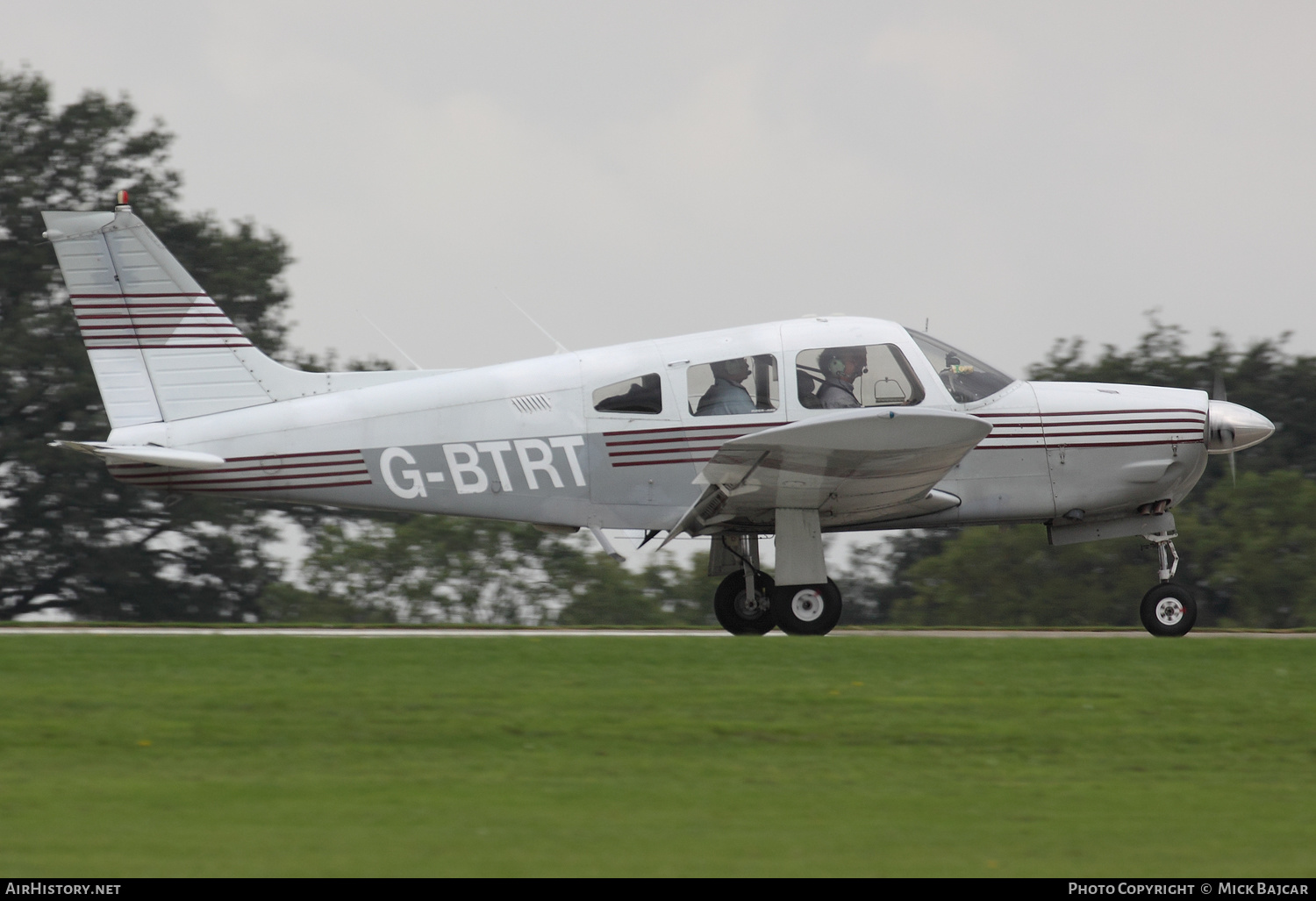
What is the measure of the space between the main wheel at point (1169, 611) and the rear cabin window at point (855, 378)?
264 cm

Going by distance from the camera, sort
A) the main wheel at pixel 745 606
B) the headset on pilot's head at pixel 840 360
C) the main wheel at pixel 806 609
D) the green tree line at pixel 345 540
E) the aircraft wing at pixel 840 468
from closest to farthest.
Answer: the aircraft wing at pixel 840 468 → the main wheel at pixel 806 609 → the headset on pilot's head at pixel 840 360 → the main wheel at pixel 745 606 → the green tree line at pixel 345 540

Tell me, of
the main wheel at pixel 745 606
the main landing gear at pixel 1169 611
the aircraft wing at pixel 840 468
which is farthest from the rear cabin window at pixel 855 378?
the main landing gear at pixel 1169 611

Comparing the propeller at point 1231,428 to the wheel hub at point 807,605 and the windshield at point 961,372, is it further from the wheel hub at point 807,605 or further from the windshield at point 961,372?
the wheel hub at point 807,605

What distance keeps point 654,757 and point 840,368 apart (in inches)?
218

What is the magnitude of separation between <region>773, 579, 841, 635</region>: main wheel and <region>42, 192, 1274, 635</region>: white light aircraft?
0.05 feet

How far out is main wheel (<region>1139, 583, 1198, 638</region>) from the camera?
1288 cm

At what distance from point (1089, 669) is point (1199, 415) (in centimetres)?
388

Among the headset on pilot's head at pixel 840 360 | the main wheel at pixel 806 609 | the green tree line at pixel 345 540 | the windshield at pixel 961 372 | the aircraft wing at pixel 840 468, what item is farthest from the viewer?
the green tree line at pixel 345 540

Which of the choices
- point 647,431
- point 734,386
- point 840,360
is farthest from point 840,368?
point 647,431

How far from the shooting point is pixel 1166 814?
6.76 meters

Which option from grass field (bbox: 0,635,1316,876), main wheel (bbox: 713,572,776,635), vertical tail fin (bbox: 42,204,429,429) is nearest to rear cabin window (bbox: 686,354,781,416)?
main wheel (bbox: 713,572,776,635)

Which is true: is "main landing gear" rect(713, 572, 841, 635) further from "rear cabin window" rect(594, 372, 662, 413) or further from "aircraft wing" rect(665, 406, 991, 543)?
"rear cabin window" rect(594, 372, 662, 413)

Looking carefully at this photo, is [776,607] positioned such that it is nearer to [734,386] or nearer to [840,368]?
[734,386]

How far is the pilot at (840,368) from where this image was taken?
41.3 ft
